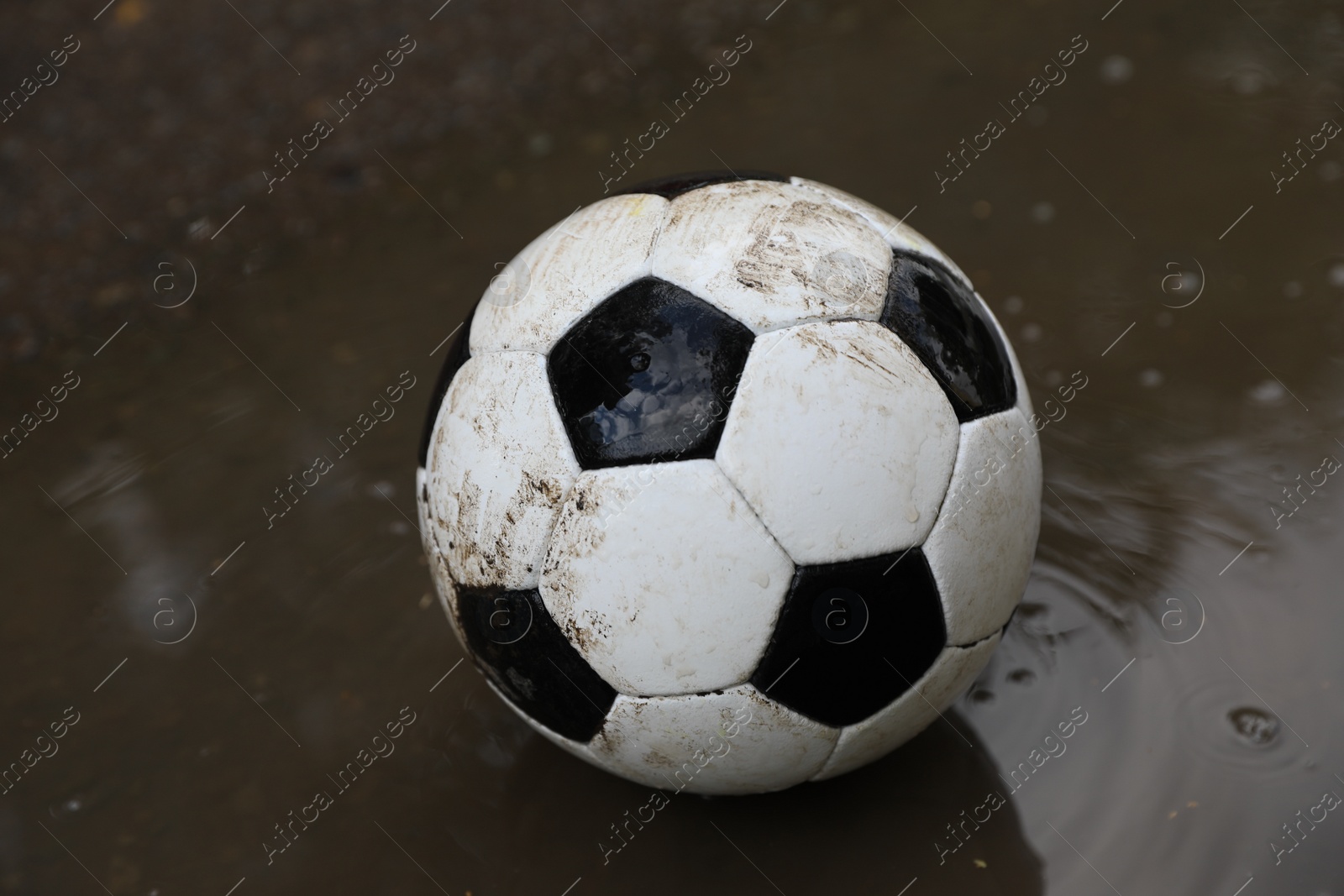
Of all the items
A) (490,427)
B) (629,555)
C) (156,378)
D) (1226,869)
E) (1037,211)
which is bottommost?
(1226,869)

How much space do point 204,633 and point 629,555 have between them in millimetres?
1630

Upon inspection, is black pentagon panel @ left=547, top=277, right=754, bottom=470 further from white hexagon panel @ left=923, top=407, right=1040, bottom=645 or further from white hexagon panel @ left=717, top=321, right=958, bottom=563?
white hexagon panel @ left=923, top=407, right=1040, bottom=645

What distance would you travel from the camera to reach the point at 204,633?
308cm

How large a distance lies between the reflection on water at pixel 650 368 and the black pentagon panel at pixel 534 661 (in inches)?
17.6

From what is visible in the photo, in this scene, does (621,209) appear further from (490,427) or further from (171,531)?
(171,531)

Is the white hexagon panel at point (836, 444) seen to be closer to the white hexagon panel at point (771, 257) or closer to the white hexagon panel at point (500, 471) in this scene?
the white hexagon panel at point (771, 257)

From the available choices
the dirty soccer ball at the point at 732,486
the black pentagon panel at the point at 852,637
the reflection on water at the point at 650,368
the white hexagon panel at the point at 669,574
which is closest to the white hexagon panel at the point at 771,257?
the dirty soccer ball at the point at 732,486

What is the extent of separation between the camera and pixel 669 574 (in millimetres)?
1993

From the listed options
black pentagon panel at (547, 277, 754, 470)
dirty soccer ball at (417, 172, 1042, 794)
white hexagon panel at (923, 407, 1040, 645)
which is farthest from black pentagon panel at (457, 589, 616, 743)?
white hexagon panel at (923, 407, 1040, 645)

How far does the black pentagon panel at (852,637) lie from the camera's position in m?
2.01

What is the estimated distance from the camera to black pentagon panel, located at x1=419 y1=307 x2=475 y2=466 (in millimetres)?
2337

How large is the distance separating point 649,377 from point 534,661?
1.99ft

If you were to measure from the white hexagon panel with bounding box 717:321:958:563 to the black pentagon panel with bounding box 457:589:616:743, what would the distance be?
0.47m

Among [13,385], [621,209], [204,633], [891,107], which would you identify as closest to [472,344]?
[621,209]
